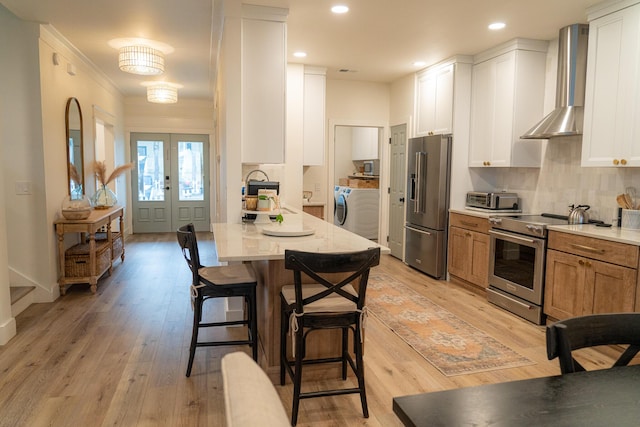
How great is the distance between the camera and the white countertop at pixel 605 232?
2965mm

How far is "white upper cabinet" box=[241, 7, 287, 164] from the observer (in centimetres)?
353

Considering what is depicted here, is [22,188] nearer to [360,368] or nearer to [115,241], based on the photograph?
[115,241]

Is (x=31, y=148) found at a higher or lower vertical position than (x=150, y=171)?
higher

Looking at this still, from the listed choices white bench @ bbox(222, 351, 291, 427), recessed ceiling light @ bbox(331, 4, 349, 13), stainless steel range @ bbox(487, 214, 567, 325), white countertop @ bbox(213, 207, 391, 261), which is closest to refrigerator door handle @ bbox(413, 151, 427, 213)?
stainless steel range @ bbox(487, 214, 567, 325)

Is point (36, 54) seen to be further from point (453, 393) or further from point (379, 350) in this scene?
point (453, 393)

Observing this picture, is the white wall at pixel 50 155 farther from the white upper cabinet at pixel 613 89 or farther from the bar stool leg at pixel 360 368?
the white upper cabinet at pixel 613 89

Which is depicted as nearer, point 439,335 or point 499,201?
point 439,335

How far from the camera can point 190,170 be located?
8.80m

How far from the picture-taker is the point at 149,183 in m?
8.63

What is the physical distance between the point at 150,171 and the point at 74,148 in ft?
12.0

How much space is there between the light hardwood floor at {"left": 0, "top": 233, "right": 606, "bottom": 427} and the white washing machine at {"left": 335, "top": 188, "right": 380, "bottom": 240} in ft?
9.78

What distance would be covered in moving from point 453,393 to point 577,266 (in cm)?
288

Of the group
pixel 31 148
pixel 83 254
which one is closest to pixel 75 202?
pixel 83 254

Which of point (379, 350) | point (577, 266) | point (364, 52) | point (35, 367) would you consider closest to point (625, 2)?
point (577, 266)
